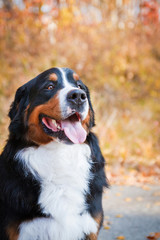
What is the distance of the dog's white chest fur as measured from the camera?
2.57m

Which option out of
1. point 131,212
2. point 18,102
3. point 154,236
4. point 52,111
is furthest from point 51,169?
point 131,212

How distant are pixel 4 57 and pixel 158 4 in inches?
318

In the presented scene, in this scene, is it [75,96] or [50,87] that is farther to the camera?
[50,87]

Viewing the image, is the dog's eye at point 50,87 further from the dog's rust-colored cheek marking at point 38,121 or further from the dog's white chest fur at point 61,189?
the dog's white chest fur at point 61,189

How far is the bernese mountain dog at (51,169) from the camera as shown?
8.48 feet

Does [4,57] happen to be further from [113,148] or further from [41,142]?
[41,142]

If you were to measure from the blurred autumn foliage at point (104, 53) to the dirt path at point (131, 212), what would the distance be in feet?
8.25

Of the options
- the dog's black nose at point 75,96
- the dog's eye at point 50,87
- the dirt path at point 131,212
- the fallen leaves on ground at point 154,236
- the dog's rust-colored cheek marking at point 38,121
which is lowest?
the dirt path at point 131,212

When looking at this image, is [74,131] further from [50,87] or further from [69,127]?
[50,87]

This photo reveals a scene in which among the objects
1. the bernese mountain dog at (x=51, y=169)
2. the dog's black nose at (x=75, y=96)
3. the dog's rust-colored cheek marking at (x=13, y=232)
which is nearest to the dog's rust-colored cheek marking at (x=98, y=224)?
the bernese mountain dog at (x=51, y=169)

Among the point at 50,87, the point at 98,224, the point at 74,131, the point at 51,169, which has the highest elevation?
the point at 50,87

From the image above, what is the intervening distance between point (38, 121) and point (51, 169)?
489mm

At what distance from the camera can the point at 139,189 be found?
622 cm

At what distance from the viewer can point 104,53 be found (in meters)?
12.5
